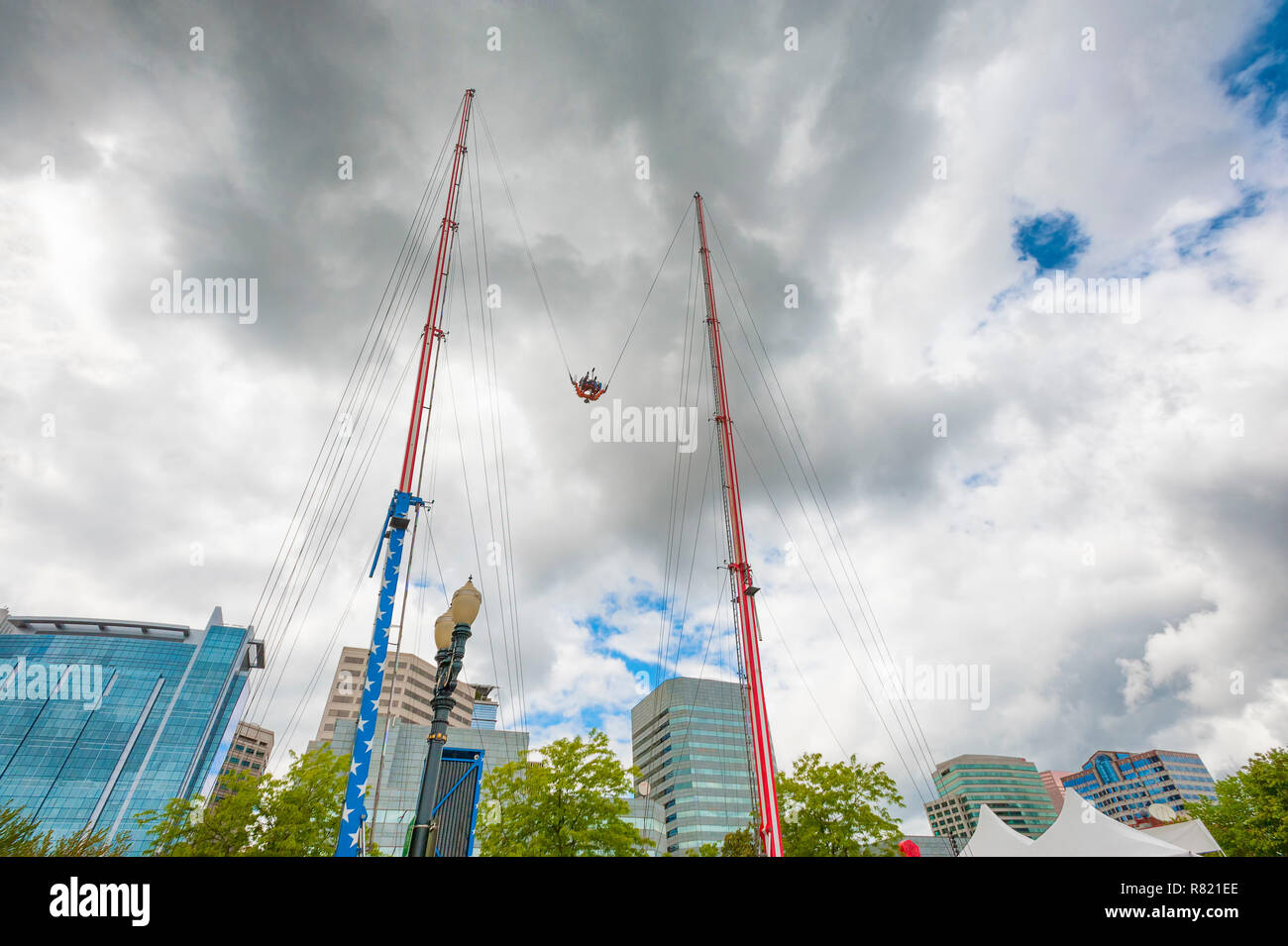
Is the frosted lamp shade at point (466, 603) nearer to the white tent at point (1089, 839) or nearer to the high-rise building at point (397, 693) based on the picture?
the white tent at point (1089, 839)

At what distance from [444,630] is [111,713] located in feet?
524

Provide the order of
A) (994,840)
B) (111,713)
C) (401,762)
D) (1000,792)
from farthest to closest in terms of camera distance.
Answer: (1000,792), (111,713), (401,762), (994,840)

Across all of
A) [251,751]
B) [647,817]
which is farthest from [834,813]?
[251,751]

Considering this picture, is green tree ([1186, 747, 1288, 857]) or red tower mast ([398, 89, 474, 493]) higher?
red tower mast ([398, 89, 474, 493])

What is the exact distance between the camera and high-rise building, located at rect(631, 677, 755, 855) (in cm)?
13175

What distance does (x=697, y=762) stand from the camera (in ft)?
450

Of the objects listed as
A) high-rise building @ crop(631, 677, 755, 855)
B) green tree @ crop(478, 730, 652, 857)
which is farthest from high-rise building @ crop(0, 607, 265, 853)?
green tree @ crop(478, 730, 652, 857)

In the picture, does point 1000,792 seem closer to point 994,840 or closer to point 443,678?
point 994,840

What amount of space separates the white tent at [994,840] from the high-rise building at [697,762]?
109 metres

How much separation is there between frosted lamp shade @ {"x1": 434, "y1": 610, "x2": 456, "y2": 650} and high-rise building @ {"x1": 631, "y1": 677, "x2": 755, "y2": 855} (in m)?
125

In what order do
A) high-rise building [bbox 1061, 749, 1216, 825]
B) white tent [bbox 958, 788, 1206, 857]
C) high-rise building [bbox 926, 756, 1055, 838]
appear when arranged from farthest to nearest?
high-rise building [bbox 926, 756, 1055, 838]
high-rise building [bbox 1061, 749, 1216, 825]
white tent [bbox 958, 788, 1206, 857]

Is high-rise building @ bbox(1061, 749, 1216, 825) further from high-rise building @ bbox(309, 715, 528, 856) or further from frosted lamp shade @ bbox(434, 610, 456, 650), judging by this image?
frosted lamp shade @ bbox(434, 610, 456, 650)
